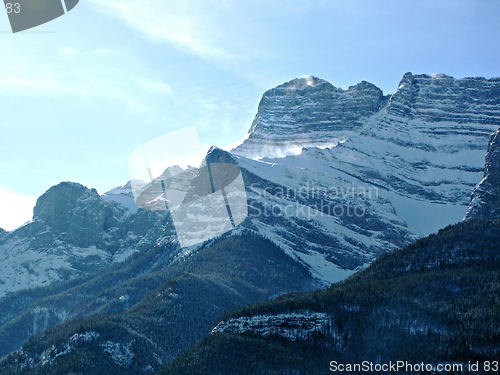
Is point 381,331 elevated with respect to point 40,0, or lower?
lower

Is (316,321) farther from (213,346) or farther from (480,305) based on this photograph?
(480,305)

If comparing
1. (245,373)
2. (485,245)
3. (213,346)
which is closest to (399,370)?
(245,373)

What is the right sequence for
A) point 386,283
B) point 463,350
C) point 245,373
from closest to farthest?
point 463,350 → point 245,373 → point 386,283

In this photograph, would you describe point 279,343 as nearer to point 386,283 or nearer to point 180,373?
point 180,373

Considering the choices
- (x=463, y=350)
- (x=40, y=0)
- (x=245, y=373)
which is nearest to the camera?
(x=40, y=0)

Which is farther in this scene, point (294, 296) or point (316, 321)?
point (294, 296)

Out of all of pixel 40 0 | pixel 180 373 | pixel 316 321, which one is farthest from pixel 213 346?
pixel 40 0

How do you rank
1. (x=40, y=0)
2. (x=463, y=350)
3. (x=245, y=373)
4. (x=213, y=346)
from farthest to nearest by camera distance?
(x=213, y=346)
(x=245, y=373)
(x=463, y=350)
(x=40, y=0)

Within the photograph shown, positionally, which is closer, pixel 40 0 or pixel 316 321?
pixel 40 0

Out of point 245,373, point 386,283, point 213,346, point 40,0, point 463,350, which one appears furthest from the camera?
point 386,283
